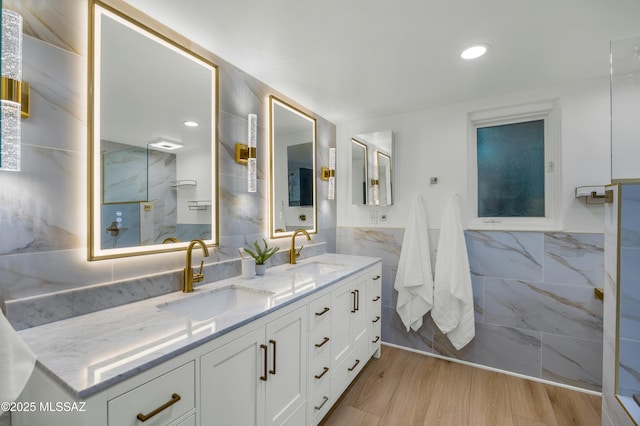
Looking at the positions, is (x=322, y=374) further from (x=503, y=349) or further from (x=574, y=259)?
(x=574, y=259)

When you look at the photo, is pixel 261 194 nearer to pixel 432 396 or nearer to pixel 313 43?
pixel 313 43

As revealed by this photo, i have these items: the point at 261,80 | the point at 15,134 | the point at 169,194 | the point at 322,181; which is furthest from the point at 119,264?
the point at 322,181

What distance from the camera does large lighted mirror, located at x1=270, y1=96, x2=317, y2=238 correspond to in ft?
7.47

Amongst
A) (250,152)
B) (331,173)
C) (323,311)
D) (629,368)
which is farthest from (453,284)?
(250,152)

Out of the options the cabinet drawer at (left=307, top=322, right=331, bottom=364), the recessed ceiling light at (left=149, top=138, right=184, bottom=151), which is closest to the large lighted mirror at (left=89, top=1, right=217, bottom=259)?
the recessed ceiling light at (left=149, top=138, right=184, bottom=151)

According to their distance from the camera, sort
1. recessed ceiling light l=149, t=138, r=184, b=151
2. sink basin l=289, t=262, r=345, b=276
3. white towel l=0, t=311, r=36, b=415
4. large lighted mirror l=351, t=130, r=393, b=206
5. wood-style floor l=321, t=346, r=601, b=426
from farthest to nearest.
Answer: large lighted mirror l=351, t=130, r=393, b=206 < sink basin l=289, t=262, r=345, b=276 < wood-style floor l=321, t=346, r=601, b=426 < recessed ceiling light l=149, t=138, r=184, b=151 < white towel l=0, t=311, r=36, b=415

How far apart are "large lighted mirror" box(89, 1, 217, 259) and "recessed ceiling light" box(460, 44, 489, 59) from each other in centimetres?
155

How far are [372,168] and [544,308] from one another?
6.02ft

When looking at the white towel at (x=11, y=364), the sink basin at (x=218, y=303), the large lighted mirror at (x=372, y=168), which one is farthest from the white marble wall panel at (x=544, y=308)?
the white towel at (x=11, y=364)

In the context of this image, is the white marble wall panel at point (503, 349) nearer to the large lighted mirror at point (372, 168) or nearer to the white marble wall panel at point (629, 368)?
A: the white marble wall panel at point (629, 368)

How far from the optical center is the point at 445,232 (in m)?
2.45

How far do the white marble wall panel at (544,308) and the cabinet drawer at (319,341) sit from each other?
1510 millimetres

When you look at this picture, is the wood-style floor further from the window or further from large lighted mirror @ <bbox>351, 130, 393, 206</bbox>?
large lighted mirror @ <bbox>351, 130, 393, 206</bbox>

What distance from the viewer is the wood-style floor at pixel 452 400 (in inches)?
72.0
